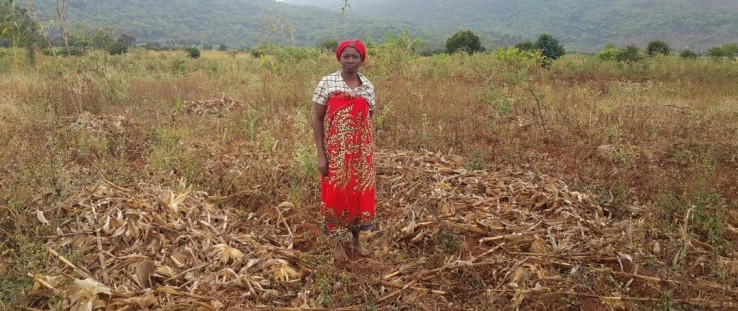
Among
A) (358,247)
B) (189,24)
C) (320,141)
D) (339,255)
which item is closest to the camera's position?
(320,141)

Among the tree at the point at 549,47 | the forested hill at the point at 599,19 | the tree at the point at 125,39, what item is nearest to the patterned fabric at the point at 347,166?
the tree at the point at 125,39

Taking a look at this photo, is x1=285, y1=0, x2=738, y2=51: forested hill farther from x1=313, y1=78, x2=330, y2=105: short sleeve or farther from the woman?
x1=313, y1=78, x2=330, y2=105: short sleeve

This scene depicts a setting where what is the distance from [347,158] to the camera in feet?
8.91

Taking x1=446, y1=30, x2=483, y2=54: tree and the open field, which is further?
x1=446, y1=30, x2=483, y2=54: tree

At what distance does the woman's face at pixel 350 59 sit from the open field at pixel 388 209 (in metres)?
1.19

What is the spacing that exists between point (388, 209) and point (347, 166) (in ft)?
3.06

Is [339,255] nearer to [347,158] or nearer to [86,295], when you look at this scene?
[347,158]

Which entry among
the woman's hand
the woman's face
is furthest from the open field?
the woman's face

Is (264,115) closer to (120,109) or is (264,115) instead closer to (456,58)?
(120,109)

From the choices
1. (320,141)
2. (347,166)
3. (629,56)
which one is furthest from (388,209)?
(629,56)

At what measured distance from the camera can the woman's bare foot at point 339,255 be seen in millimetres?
2850

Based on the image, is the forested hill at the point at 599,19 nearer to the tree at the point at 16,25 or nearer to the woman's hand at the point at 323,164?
the tree at the point at 16,25

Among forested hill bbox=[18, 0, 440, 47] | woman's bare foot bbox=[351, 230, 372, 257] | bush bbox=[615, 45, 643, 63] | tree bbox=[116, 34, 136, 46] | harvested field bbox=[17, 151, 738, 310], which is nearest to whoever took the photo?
harvested field bbox=[17, 151, 738, 310]

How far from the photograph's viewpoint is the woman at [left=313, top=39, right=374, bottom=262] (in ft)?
8.71
